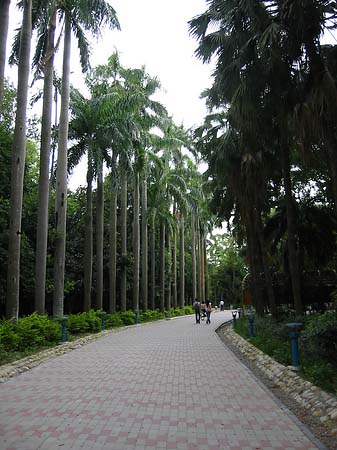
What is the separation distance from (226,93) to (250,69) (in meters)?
1.16

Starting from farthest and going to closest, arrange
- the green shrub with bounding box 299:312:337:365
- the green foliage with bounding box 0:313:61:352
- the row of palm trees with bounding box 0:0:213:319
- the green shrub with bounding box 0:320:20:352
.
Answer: the row of palm trees with bounding box 0:0:213:319 < the green foliage with bounding box 0:313:61:352 < the green shrub with bounding box 0:320:20:352 < the green shrub with bounding box 299:312:337:365

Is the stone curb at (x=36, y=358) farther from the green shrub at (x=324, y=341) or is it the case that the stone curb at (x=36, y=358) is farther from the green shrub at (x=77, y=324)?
the green shrub at (x=324, y=341)

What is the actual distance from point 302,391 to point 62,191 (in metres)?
13.4

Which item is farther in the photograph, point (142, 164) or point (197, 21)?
point (142, 164)

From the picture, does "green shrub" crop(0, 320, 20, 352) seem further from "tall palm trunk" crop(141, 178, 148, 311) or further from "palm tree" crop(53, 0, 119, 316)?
"tall palm trunk" crop(141, 178, 148, 311)

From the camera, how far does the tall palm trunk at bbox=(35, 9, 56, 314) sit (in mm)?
15977

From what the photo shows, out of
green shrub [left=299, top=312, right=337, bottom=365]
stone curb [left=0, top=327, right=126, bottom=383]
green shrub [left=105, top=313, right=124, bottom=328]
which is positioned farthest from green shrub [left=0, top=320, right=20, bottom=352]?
green shrub [left=105, top=313, right=124, bottom=328]

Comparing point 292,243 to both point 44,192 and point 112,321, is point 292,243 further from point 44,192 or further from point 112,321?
point 112,321

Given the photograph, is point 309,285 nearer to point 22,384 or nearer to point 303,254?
point 303,254

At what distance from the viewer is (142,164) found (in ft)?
86.9

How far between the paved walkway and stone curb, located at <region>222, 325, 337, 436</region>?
16.1 inches

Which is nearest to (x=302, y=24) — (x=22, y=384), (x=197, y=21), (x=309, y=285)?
(x=197, y=21)

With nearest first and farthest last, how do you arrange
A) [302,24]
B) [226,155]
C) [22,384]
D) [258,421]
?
[258,421] < [22,384] < [302,24] < [226,155]

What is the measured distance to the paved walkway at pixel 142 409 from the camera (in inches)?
196
